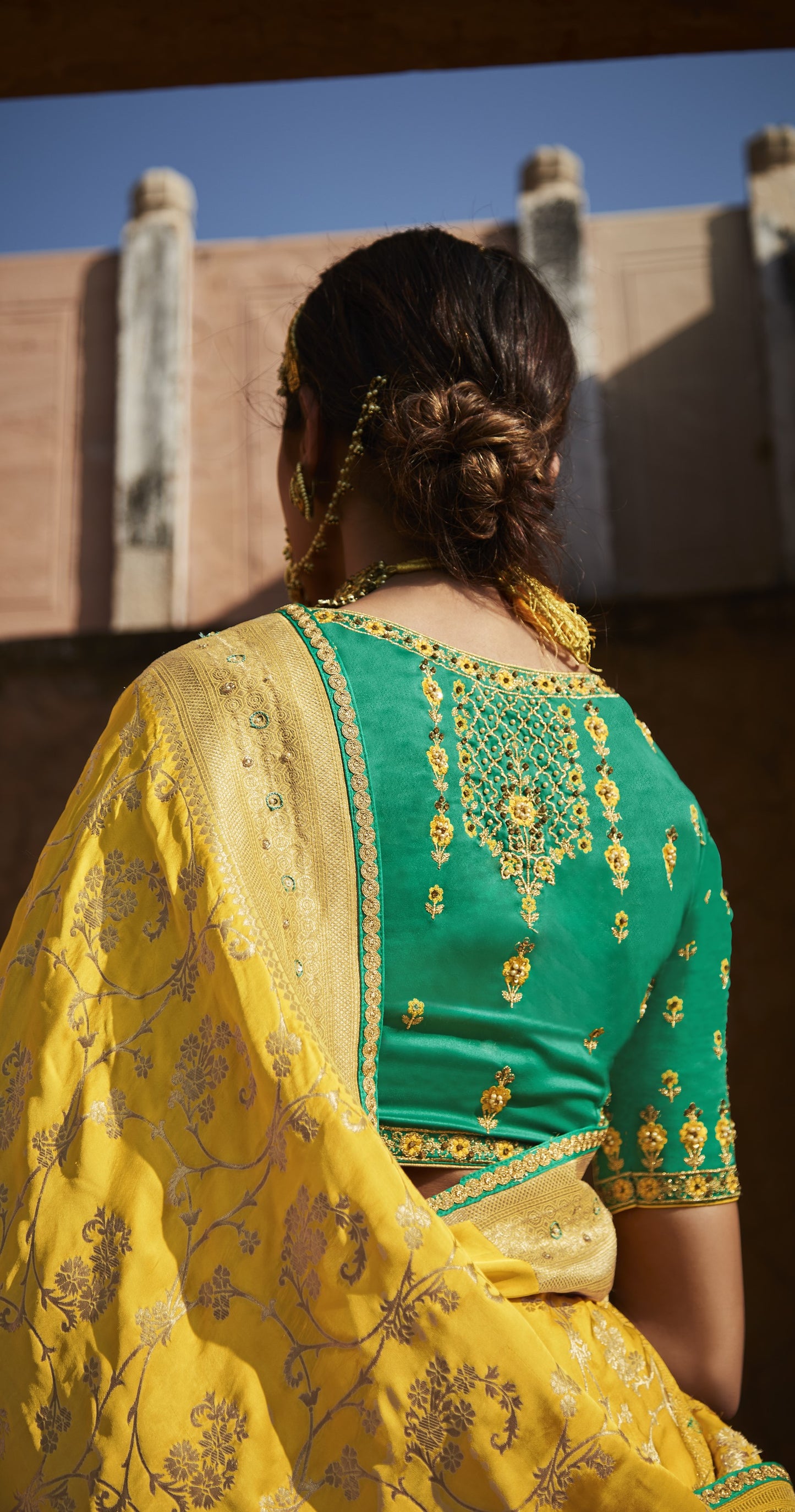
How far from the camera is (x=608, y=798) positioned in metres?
1.10

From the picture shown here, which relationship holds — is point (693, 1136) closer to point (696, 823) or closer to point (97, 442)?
point (696, 823)

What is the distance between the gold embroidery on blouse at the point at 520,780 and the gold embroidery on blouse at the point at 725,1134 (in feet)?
1.29

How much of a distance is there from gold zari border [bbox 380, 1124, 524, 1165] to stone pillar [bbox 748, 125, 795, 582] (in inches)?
143

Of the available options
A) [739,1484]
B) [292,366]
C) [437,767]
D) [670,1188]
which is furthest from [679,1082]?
[292,366]

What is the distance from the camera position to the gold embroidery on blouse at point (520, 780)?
39.6 inches

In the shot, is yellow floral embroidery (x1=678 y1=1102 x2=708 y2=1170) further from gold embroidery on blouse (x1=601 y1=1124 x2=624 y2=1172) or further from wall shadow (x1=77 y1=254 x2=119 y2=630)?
wall shadow (x1=77 y1=254 x2=119 y2=630)

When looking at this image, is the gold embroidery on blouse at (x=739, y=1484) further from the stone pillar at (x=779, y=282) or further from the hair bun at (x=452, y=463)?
the stone pillar at (x=779, y=282)

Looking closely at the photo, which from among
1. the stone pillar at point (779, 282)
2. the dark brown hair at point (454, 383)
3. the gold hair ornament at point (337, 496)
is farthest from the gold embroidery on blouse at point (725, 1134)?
the stone pillar at point (779, 282)

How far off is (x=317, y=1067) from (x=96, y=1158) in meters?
0.17

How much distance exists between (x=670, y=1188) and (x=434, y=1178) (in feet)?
1.23

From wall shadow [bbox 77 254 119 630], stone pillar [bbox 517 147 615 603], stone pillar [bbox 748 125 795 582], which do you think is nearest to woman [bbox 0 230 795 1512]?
stone pillar [bbox 517 147 615 603]

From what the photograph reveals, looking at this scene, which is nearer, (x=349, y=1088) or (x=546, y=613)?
(x=349, y=1088)

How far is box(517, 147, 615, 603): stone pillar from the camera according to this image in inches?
170

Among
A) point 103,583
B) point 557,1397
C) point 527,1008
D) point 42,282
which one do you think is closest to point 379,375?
point 527,1008
